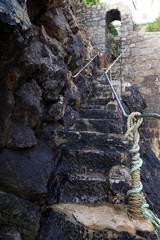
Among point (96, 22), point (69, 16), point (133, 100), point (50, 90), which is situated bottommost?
point (133, 100)

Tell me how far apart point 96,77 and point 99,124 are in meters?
2.33

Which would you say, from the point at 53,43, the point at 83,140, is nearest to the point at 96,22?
the point at 53,43

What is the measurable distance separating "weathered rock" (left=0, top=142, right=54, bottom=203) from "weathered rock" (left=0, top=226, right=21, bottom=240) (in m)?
0.23

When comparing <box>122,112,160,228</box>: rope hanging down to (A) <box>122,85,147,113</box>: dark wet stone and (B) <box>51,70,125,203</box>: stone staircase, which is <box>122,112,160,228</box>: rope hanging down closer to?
(B) <box>51,70,125,203</box>: stone staircase

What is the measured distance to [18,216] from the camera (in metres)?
1.26

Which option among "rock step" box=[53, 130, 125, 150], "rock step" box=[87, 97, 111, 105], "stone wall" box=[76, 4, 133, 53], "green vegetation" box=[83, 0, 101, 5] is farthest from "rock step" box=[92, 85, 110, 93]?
"green vegetation" box=[83, 0, 101, 5]

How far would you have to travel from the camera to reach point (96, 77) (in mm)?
4555

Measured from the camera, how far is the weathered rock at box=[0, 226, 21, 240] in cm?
115

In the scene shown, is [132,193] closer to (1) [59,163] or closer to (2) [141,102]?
(1) [59,163]

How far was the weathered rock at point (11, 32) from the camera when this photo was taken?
1.00 meters

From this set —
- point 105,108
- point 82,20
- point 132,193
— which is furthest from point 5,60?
point 82,20

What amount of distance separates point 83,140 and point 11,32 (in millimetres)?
1410

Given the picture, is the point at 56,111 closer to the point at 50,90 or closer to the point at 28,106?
the point at 50,90

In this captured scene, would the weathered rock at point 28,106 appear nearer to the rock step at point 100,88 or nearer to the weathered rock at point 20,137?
the weathered rock at point 20,137
